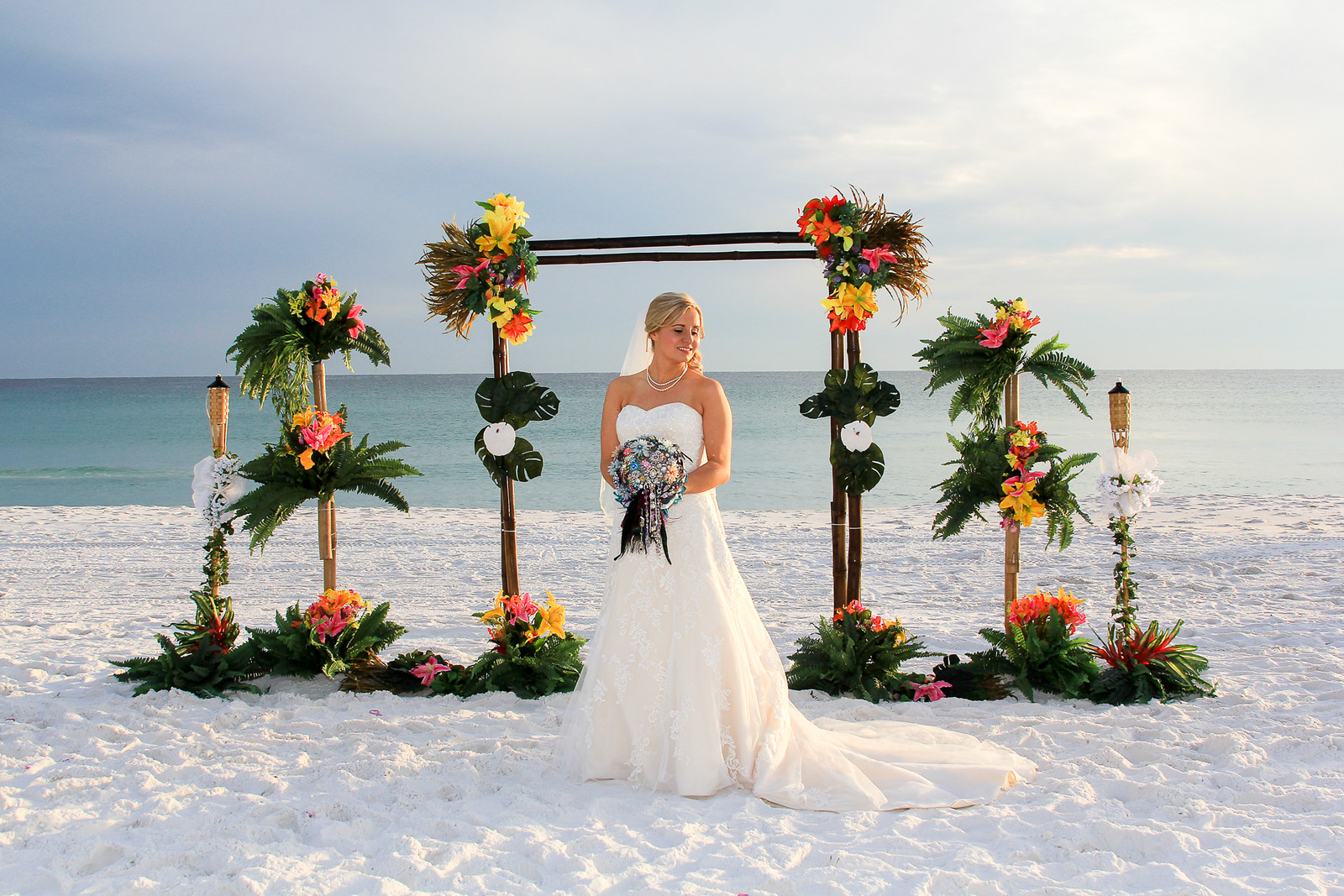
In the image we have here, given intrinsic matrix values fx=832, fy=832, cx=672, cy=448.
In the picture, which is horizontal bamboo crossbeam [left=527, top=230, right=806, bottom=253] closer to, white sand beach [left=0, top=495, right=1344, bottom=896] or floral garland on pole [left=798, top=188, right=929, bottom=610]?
floral garland on pole [left=798, top=188, right=929, bottom=610]

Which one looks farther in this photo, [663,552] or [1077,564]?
[1077,564]

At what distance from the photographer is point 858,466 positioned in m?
5.23

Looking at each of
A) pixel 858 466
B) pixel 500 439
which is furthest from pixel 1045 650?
pixel 500 439

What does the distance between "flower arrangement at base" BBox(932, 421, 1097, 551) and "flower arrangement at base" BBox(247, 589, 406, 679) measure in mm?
3860

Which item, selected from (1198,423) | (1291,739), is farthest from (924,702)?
(1198,423)

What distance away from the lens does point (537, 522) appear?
1326 cm

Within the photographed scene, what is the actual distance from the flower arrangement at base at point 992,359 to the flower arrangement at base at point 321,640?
13.2 feet

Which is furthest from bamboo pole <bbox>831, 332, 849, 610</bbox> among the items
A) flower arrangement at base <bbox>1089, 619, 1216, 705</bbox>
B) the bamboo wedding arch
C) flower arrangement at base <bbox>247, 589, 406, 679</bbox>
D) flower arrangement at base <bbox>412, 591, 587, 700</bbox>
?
flower arrangement at base <bbox>247, 589, 406, 679</bbox>

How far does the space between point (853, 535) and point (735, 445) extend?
22381 mm

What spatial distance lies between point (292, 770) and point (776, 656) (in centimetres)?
246

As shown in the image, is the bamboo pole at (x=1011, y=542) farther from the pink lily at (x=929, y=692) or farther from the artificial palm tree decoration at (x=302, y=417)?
the artificial palm tree decoration at (x=302, y=417)

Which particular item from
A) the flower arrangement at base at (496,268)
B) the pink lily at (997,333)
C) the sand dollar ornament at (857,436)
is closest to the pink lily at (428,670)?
the flower arrangement at base at (496,268)

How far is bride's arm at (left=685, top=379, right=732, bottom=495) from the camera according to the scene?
13.2 feet

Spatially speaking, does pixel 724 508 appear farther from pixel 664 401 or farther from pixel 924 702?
pixel 664 401
